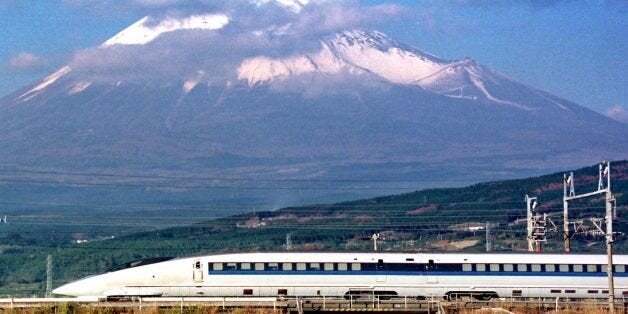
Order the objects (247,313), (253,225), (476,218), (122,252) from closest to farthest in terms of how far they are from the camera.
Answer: (247,313)
(122,252)
(476,218)
(253,225)

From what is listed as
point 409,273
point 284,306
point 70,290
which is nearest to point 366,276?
point 409,273

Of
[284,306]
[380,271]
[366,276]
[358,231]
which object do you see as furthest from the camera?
[358,231]

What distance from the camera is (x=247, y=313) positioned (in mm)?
59469

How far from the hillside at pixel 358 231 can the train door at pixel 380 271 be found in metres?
42.3

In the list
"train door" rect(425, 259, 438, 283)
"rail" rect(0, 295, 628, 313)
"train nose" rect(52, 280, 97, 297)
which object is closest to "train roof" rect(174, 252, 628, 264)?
"train door" rect(425, 259, 438, 283)

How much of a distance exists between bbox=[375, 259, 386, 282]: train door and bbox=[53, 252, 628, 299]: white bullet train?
48 mm

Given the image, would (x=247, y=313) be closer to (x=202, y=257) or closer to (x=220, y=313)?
(x=220, y=313)

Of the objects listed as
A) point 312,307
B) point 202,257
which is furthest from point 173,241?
point 312,307

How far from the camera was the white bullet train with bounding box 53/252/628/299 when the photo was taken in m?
69.6

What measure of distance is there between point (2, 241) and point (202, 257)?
90207mm

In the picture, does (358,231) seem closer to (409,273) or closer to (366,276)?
(409,273)

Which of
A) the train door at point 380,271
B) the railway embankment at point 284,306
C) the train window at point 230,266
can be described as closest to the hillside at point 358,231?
the train window at point 230,266

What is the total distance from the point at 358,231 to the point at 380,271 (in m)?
69.2

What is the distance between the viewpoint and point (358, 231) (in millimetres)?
140000
